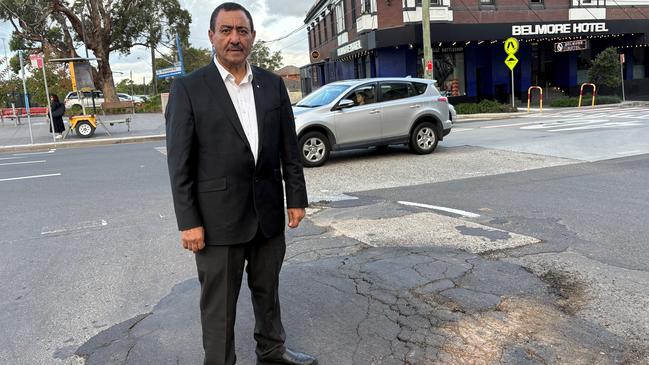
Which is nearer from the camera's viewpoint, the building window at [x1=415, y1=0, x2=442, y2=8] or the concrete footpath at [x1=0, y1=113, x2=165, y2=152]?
the concrete footpath at [x1=0, y1=113, x2=165, y2=152]

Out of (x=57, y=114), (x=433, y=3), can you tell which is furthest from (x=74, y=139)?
(x=433, y=3)

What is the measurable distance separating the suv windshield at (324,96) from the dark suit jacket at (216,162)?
27.8ft

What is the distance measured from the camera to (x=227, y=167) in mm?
2746

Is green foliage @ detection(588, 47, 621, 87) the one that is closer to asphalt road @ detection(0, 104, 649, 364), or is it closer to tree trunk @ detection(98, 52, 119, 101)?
asphalt road @ detection(0, 104, 649, 364)

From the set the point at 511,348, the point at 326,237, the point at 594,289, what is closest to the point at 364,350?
the point at 511,348

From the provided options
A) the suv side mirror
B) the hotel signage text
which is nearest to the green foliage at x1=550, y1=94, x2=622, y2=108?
the hotel signage text

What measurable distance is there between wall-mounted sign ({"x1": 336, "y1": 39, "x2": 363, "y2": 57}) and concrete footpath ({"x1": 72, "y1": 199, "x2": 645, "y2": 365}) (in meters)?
23.8

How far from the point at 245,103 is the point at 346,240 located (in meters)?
3.11

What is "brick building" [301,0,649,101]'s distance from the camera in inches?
1054

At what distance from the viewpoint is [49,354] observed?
354 cm

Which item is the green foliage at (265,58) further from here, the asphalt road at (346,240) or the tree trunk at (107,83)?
the asphalt road at (346,240)

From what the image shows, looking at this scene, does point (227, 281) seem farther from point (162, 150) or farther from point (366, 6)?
point (366, 6)

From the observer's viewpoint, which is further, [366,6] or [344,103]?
[366,6]

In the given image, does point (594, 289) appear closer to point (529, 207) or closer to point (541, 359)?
point (541, 359)
